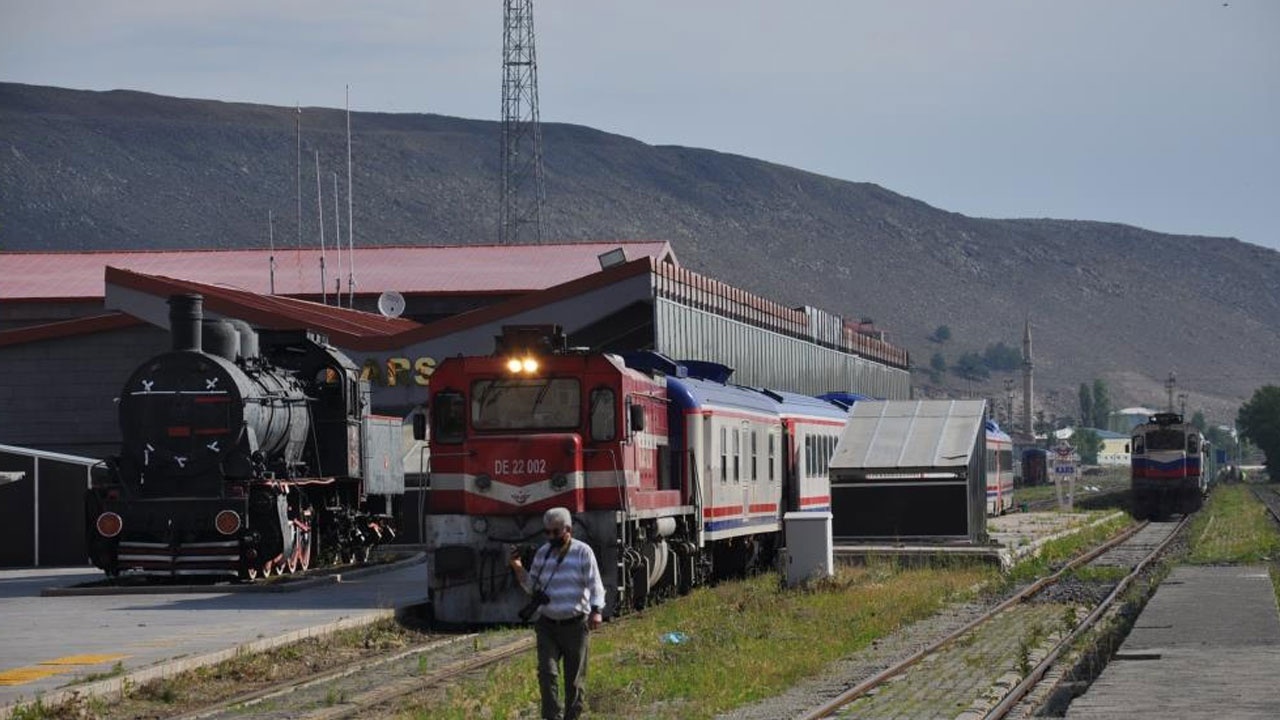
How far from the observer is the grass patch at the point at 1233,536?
3816cm

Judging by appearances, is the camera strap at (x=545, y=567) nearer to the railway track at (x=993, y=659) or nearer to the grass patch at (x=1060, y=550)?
the railway track at (x=993, y=659)

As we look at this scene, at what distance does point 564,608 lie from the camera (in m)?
14.3

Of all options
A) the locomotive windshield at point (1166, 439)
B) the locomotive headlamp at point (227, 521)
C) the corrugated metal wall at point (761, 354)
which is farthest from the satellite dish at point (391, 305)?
the locomotive windshield at point (1166, 439)

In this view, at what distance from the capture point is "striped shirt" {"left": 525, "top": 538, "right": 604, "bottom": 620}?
14328mm

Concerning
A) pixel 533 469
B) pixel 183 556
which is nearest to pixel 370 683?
pixel 533 469

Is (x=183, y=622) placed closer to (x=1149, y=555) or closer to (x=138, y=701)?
(x=138, y=701)

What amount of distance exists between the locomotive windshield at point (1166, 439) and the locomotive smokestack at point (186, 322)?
142 feet

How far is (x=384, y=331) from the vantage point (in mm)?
51625

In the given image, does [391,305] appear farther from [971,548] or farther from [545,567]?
[545,567]

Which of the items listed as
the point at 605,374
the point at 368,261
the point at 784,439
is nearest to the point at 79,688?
the point at 605,374

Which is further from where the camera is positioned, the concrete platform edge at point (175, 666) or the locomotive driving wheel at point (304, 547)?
the locomotive driving wheel at point (304, 547)

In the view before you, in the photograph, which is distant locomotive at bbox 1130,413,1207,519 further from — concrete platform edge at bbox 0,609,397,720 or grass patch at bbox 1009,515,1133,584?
concrete platform edge at bbox 0,609,397,720

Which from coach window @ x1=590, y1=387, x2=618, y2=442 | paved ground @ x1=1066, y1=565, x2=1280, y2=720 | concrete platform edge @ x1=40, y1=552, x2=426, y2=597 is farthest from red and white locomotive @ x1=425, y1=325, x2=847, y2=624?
paved ground @ x1=1066, y1=565, x2=1280, y2=720

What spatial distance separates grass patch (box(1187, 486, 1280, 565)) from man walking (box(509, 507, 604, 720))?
24.0m
